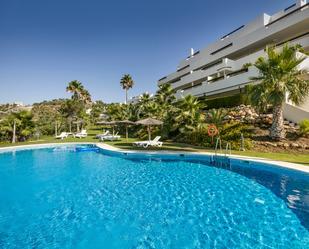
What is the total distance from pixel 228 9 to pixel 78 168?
731 inches

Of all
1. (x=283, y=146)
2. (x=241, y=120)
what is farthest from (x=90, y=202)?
(x=241, y=120)

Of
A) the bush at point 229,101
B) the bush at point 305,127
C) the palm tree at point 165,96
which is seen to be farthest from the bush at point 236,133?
the palm tree at point 165,96

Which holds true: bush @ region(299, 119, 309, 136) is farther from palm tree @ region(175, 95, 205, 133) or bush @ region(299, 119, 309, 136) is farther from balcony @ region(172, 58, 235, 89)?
balcony @ region(172, 58, 235, 89)

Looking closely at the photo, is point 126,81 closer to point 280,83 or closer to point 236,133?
point 236,133

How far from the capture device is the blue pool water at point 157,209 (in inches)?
198

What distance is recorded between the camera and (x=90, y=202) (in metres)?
7.55

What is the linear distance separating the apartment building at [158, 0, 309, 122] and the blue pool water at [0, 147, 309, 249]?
33.6 feet

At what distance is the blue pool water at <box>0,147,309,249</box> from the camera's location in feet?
16.5

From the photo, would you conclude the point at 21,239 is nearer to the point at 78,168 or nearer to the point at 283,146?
the point at 78,168

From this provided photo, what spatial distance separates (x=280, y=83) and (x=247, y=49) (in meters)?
18.2

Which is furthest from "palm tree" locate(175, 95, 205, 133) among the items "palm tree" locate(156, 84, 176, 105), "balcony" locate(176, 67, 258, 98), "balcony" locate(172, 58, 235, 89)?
"palm tree" locate(156, 84, 176, 105)

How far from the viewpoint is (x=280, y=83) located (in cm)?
1421

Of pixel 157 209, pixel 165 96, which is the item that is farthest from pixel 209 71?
pixel 157 209

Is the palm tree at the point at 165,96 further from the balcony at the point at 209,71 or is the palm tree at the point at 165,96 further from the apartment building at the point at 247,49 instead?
the balcony at the point at 209,71
